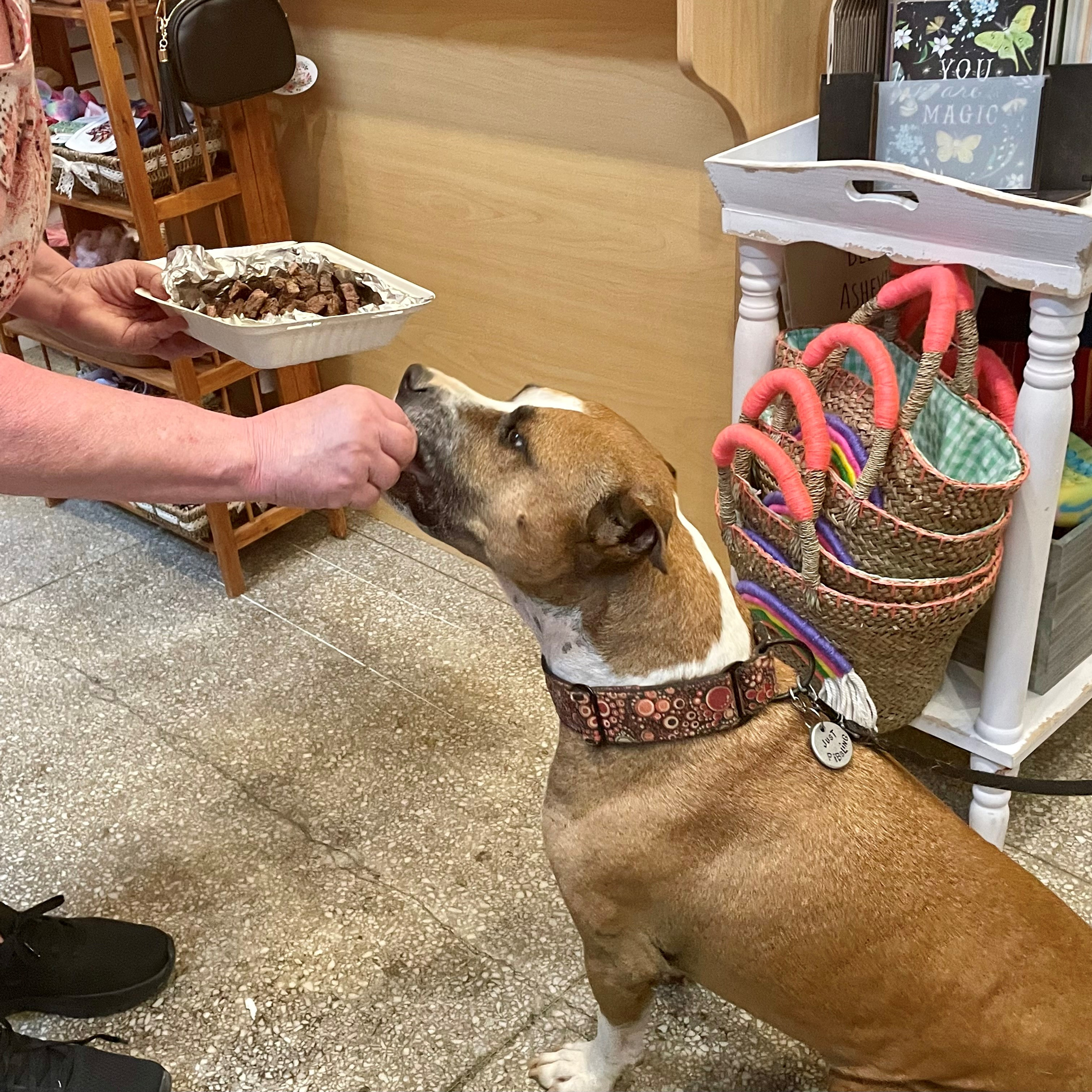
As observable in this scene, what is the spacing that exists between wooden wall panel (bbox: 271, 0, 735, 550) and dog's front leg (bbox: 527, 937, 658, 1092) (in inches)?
44.0

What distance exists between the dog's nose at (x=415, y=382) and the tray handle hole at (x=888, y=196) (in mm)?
663

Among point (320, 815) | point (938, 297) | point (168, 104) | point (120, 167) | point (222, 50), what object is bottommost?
point (320, 815)

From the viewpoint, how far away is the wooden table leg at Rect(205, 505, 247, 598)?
2645 mm

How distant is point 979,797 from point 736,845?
2.42 ft

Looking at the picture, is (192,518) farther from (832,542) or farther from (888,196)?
(888,196)

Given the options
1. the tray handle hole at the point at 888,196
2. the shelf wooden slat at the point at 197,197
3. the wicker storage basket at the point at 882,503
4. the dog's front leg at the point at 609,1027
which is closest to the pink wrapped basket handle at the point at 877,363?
the wicker storage basket at the point at 882,503

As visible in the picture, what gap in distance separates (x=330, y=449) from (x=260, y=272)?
1.12 m

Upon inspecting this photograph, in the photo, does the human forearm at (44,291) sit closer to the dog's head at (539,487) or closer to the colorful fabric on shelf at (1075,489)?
the dog's head at (539,487)

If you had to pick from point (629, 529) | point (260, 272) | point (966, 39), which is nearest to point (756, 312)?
point (966, 39)

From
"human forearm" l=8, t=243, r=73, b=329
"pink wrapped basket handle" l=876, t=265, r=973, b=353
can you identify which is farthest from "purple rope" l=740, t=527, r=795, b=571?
"human forearm" l=8, t=243, r=73, b=329

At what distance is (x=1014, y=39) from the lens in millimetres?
1603

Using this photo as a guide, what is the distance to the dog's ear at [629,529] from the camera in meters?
1.23

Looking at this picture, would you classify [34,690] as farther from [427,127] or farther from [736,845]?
[736,845]

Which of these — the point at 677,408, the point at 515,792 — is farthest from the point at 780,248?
the point at 515,792
